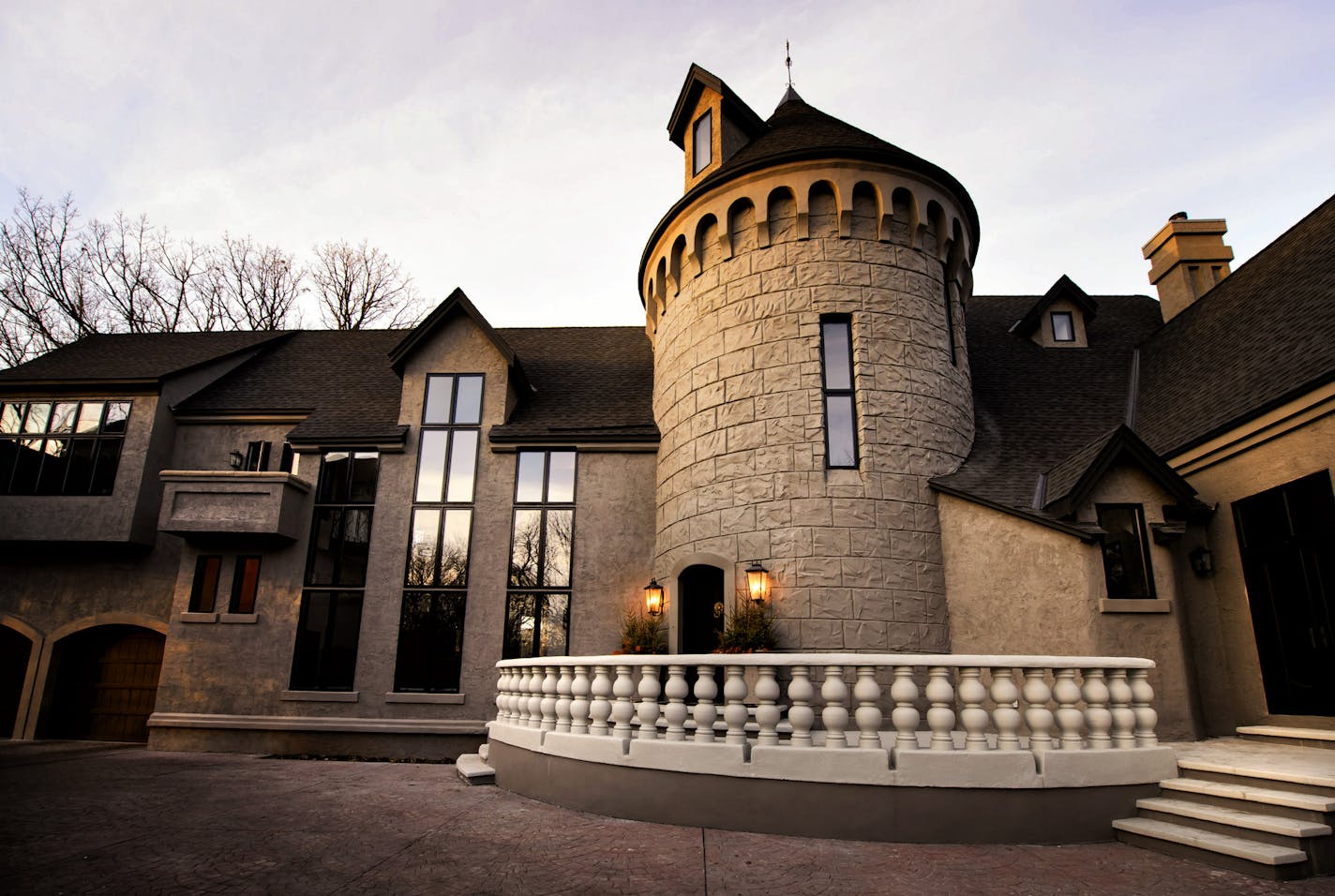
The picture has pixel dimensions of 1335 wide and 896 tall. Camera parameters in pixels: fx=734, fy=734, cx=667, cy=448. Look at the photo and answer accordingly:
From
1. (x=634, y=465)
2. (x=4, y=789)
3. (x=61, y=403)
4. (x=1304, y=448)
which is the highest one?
(x=61, y=403)

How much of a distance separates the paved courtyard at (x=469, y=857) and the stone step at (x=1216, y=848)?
0.11m

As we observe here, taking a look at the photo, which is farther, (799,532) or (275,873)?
(799,532)

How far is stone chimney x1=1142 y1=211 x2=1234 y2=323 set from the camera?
1766 centimetres

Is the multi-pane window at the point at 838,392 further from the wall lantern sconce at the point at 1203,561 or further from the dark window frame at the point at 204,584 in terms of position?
the dark window frame at the point at 204,584

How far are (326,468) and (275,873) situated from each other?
37.5ft

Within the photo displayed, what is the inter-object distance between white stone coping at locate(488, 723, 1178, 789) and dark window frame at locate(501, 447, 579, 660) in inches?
297

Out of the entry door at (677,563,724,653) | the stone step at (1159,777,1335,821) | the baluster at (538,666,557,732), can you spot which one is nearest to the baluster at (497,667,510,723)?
the baluster at (538,666,557,732)

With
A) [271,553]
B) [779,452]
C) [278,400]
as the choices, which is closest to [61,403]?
[278,400]

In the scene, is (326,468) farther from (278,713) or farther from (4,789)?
(4,789)

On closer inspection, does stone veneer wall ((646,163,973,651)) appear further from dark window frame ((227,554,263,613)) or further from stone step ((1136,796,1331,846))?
dark window frame ((227,554,263,613))

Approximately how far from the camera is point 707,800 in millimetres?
6359

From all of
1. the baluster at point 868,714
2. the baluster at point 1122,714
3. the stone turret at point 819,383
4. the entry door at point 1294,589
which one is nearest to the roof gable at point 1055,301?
the stone turret at point 819,383

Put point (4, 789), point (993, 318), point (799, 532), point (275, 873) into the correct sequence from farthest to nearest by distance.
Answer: point (993, 318)
point (799, 532)
point (4, 789)
point (275, 873)

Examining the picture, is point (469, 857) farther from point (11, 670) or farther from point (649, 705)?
point (11, 670)
